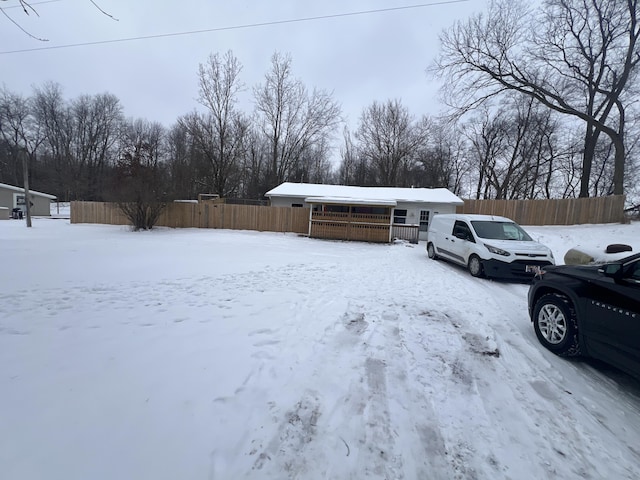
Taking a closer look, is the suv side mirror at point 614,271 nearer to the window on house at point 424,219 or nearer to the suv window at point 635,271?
the suv window at point 635,271

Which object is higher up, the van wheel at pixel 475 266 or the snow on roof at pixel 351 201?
the snow on roof at pixel 351 201

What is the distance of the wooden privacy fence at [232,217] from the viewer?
18.4 m

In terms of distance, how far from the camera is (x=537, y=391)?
8.71ft

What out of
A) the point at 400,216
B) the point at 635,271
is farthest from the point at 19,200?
the point at 635,271

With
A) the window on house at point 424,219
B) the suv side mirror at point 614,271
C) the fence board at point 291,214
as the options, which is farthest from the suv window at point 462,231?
the window on house at point 424,219

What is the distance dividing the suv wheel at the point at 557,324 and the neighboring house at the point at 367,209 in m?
12.4

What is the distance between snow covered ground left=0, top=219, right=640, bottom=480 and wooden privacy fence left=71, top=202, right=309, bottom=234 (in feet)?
45.1

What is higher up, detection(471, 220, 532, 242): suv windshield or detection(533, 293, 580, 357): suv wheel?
detection(471, 220, 532, 242): suv windshield

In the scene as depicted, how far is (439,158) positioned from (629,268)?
119 ft

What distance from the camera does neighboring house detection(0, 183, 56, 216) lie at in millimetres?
28422

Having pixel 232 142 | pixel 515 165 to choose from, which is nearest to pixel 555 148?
pixel 515 165

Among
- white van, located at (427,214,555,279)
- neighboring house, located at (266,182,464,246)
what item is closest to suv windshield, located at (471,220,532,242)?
white van, located at (427,214,555,279)

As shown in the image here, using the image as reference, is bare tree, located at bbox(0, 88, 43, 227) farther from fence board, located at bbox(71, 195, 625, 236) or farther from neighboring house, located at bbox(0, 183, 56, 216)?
fence board, located at bbox(71, 195, 625, 236)

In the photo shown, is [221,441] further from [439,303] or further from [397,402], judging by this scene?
[439,303]
